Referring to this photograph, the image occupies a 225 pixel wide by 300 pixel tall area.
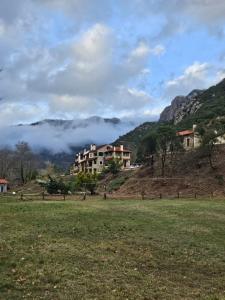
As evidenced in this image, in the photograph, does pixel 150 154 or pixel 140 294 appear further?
pixel 150 154

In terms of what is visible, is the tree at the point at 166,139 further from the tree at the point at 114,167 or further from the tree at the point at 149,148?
the tree at the point at 114,167

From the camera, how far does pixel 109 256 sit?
64.2 ft

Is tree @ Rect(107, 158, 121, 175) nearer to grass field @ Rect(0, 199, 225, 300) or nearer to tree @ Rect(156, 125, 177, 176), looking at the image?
tree @ Rect(156, 125, 177, 176)

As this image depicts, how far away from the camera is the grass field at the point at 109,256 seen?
49.1ft

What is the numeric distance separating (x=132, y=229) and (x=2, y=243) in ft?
28.2

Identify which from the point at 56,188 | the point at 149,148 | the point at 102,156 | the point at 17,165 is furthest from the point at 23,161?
the point at 56,188

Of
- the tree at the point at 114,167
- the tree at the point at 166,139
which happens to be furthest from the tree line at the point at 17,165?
the tree at the point at 166,139

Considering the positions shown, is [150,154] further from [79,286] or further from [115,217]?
[79,286]

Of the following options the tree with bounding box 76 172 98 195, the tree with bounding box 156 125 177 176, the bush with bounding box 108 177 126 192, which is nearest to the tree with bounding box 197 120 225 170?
the tree with bounding box 156 125 177 176

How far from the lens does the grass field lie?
1496 cm

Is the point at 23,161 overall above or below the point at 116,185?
above

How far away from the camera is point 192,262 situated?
19.5 m

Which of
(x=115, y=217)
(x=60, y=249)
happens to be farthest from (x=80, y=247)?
(x=115, y=217)

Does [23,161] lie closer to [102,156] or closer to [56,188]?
[102,156]
